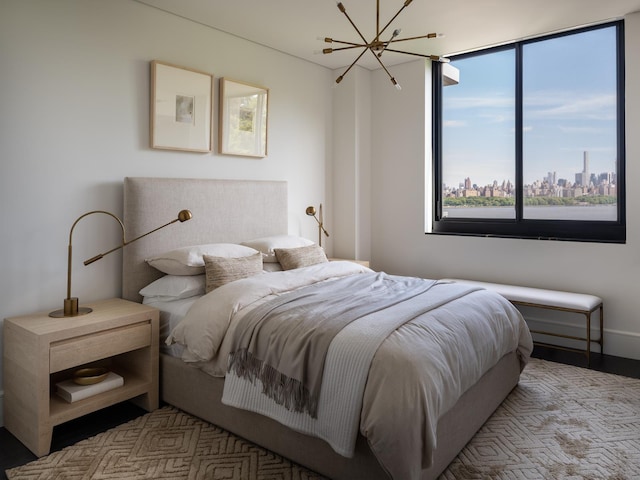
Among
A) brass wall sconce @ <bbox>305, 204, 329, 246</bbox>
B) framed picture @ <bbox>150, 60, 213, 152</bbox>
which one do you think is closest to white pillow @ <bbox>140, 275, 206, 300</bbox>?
framed picture @ <bbox>150, 60, 213, 152</bbox>

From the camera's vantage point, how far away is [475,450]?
2.34 metres

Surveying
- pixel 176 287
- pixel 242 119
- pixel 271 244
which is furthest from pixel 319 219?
pixel 176 287

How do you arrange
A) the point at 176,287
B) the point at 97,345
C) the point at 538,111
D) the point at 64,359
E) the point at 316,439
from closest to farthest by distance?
the point at 316,439, the point at 64,359, the point at 97,345, the point at 176,287, the point at 538,111

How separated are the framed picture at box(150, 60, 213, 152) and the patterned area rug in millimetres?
1863

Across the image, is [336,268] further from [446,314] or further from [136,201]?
[136,201]

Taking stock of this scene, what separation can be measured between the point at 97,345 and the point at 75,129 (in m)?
1.35

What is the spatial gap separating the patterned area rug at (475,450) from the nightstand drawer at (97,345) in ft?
1.37

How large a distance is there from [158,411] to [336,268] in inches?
58.7

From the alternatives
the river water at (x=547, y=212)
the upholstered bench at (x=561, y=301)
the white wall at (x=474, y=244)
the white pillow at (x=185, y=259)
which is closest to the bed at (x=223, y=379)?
the white pillow at (x=185, y=259)

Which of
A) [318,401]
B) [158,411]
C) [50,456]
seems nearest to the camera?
[318,401]

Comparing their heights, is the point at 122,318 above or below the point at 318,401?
above

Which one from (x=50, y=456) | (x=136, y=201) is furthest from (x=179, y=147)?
(x=50, y=456)

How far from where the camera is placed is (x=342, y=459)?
200 cm

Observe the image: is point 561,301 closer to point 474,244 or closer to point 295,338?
point 474,244
